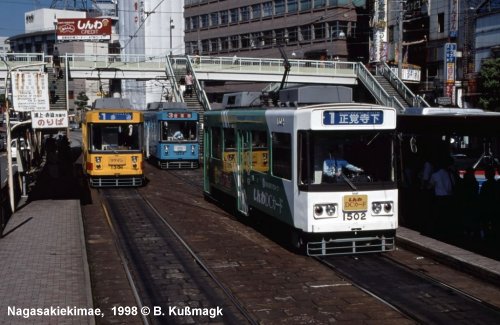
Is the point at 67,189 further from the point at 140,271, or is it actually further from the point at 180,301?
the point at 180,301

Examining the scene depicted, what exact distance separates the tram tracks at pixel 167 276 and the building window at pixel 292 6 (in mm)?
57375

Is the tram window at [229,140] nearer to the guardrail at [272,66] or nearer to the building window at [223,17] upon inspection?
the guardrail at [272,66]

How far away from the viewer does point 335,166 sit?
42.5ft

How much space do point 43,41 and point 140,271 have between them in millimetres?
154957

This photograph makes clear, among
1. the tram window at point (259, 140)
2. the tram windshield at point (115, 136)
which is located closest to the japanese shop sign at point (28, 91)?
the tram windshield at point (115, 136)

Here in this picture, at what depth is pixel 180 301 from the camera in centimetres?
1055

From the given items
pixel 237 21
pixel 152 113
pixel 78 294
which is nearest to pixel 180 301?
pixel 78 294

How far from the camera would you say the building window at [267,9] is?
250 ft

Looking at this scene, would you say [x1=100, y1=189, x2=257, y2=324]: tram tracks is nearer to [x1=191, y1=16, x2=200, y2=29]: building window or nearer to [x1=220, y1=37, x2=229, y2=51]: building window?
[x1=220, y1=37, x2=229, y2=51]: building window

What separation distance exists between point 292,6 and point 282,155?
6216cm

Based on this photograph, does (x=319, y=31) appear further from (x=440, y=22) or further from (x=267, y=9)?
(x=440, y=22)

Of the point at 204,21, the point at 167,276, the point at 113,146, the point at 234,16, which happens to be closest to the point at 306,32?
the point at 234,16

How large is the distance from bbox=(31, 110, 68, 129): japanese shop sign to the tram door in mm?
6186

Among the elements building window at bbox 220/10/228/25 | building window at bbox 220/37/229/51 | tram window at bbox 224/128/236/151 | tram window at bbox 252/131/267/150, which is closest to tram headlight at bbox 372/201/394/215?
tram window at bbox 252/131/267/150
